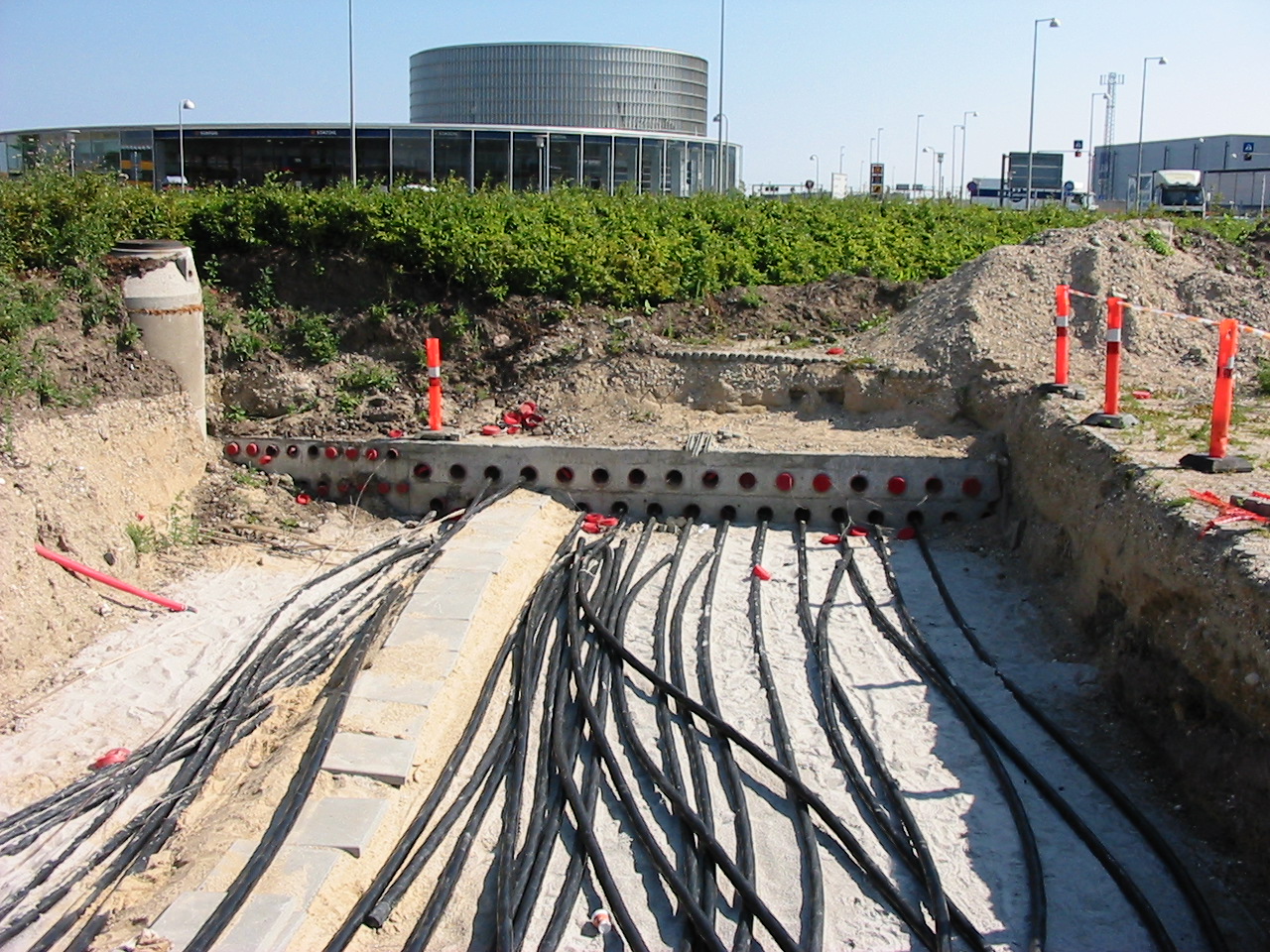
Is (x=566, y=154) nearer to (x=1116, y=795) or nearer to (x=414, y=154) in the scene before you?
(x=414, y=154)

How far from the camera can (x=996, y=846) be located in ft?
19.0

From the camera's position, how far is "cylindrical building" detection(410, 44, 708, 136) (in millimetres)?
65125

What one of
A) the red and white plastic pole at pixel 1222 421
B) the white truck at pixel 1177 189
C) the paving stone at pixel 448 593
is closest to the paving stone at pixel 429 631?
the paving stone at pixel 448 593

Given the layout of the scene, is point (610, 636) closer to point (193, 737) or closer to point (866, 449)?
point (193, 737)

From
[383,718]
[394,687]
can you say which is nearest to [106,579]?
[394,687]

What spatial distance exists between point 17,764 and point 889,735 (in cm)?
521

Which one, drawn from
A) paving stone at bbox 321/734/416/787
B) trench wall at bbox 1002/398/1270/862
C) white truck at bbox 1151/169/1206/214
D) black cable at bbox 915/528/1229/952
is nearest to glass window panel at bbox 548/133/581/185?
white truck at bbox 1151/169/1206/214

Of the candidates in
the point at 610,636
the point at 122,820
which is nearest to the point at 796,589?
the point at 610,636

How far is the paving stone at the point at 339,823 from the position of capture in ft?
17.9

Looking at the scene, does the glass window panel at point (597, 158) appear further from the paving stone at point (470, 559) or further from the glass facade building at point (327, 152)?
the paving stone at point (470, 559)

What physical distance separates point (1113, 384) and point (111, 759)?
8.08m

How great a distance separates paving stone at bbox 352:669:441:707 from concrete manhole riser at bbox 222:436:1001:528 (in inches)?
189

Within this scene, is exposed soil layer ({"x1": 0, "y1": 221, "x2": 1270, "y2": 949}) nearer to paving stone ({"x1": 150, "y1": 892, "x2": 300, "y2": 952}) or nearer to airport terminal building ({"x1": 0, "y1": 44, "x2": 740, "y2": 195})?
paving stone ({"x1": 150, "y1": 892, "x2": 300, "y2": 952})

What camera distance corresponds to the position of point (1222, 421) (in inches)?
319
